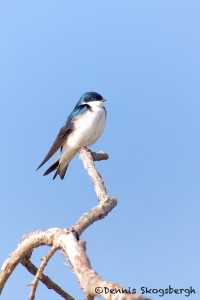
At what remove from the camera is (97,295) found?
6.13 feet

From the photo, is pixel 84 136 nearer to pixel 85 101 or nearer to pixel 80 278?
pixel 85 101

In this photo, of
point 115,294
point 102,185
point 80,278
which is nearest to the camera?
point 115,294

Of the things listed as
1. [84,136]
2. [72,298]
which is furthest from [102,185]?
[84,136]

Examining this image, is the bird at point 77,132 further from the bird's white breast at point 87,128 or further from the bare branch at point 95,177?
the bare branch at point 95,177

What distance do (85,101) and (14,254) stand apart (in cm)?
350

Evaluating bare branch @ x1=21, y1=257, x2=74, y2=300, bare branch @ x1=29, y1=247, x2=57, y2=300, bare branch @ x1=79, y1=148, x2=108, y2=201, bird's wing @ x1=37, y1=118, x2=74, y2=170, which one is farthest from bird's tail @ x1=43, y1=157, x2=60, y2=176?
bare branch @ x1=29, y1=247, x2=57, y2=300

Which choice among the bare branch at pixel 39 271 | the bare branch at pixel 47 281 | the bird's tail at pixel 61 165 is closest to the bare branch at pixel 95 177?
the bare branch at pixel 47 281

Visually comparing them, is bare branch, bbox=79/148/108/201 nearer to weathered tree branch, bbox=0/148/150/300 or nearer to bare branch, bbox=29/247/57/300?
weathered tree branch, bbox=0/148/150/300

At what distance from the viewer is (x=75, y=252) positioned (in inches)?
87.8

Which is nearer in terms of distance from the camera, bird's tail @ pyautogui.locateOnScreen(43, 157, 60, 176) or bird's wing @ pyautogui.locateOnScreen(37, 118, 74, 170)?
bird's tail @ pyautogui.locateOnScreen(43, 157, 60, 176)

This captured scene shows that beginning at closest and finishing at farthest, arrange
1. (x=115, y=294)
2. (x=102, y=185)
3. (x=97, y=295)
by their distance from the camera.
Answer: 1. (x=115, y=294)
2. (x=97, y=295)
3. (x=102, y=185)

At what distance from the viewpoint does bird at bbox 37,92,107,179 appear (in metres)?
5.77

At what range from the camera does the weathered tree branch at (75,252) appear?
1890 mm

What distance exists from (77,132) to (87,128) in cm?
12
